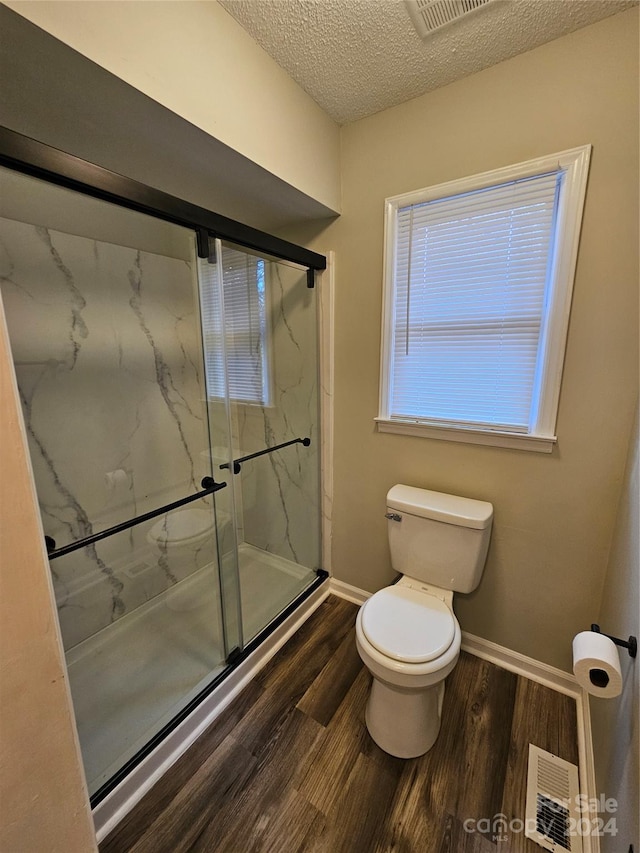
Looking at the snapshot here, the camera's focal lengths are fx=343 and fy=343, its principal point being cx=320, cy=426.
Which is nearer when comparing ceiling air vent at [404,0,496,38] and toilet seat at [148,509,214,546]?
ceiling air vent at [404,0,496,38]

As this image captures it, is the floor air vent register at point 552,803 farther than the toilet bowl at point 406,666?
No

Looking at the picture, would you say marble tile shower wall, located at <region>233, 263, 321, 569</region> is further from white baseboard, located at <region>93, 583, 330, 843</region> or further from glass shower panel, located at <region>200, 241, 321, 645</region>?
white baseboard, located at <region>93, 583, 330, 843</region>

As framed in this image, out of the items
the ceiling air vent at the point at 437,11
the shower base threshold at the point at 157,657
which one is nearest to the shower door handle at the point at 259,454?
the shower base threshold at the point at 157,657

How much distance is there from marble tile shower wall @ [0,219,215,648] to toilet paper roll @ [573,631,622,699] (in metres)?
1.55

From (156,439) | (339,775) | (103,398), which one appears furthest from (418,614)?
(103,398)

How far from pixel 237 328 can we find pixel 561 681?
220 centimetres

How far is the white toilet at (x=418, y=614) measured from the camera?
117 cm

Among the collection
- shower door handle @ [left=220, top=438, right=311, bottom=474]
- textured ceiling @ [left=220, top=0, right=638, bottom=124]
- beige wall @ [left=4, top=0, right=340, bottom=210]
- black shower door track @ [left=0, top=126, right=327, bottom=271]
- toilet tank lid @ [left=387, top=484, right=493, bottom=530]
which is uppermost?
textured ceiling @ [left=220, top=0, right=638, bottom=124]

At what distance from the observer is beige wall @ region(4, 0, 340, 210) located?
818 mm

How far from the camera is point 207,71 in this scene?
1054mm

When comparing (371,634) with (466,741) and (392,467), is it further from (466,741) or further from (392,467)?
(392,467)

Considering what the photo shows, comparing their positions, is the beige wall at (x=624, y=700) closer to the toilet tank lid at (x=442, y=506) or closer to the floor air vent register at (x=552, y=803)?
the floor air vent register at (x=552, y=803)

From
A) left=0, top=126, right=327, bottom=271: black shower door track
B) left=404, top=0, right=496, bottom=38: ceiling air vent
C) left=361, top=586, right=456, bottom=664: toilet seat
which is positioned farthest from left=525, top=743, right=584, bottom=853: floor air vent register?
left=404, top=0, right=496, bottom=38: ceiling air vent

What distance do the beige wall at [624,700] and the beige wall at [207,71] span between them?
1619mm
